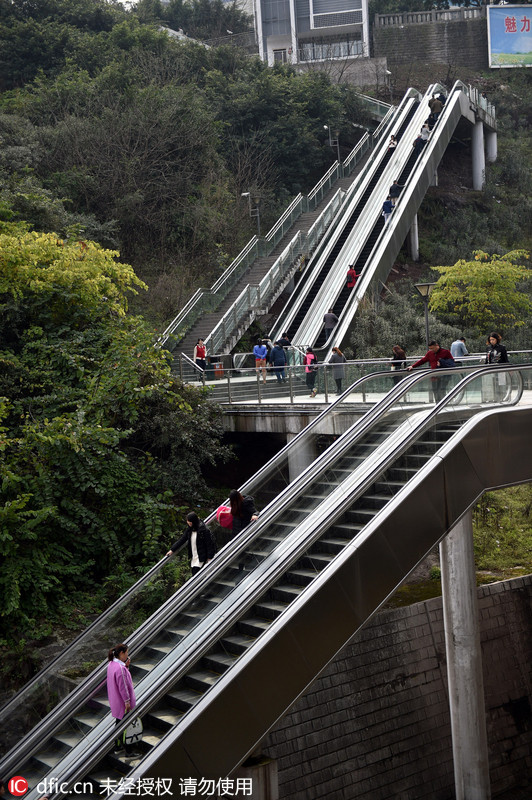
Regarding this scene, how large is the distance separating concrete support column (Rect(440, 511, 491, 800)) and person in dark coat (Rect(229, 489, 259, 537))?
3.29 metres

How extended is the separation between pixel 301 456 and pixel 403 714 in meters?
4.73

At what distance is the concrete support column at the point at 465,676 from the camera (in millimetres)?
10852

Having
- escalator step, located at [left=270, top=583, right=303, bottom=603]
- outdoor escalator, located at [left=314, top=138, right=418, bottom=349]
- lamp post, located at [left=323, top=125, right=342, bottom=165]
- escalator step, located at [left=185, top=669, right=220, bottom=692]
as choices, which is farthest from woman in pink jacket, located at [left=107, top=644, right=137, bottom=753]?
lamp post, located at [left=323, top=125, right=342, bottom=165]

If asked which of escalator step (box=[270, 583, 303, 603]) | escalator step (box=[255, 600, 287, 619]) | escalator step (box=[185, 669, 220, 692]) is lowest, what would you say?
escalator step (box=[185, 669, 220, 692])

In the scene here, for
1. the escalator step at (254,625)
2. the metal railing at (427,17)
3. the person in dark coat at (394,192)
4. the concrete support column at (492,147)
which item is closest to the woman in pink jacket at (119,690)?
the escalator step at (254,625)

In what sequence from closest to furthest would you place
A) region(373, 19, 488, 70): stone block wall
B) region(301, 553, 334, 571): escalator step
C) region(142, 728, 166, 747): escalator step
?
region(142, 728, 166, 747): escalator step < region(301, 553, 334, 571): escalator step < region(373, 19, 488, 70): stone block wall

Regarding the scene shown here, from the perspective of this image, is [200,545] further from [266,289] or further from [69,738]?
[266,289]

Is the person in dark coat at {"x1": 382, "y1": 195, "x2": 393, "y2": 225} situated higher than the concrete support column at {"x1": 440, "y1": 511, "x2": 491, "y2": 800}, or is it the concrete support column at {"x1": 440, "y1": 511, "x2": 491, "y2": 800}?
the person in dark coat at {"x1": 382, "y1": 195, "x2": 393, "y2": 225}

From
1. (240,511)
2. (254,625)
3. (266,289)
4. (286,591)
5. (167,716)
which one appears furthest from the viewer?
(266,289)

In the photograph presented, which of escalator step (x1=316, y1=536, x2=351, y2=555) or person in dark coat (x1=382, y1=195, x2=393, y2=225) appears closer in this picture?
escalator step (x1=316, y1=536, x2=351, y2=555)

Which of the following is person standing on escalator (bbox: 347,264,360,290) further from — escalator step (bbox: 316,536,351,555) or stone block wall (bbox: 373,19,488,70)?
stone block wall (bbox: 373,19,488,70)

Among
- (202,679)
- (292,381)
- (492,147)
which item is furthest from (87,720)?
(492,147)

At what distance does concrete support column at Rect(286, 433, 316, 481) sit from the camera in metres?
9.87

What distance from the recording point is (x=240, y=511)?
9031mm
